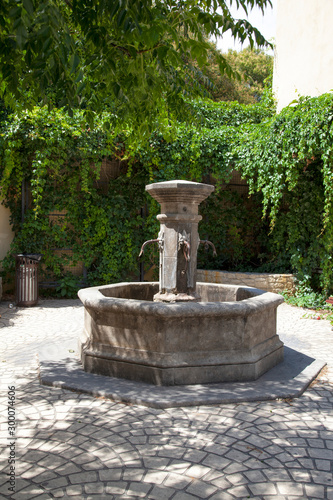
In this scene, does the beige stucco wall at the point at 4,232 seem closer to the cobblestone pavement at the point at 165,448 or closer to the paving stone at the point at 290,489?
the cobblestone pavement at the point at 165,448

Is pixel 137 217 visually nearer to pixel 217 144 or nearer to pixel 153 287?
pixel 217 144

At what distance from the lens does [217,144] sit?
1001 cm

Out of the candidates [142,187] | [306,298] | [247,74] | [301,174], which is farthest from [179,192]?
[247,74]

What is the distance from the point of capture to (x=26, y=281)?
8.29 metres

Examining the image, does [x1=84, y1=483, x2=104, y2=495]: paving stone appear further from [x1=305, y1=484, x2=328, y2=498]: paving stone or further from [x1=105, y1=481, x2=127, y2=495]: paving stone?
[x1=305, y1=484, x2=328, y2=498]: paving stone

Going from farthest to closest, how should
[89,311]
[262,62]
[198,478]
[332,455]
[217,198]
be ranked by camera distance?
[262,62] < [217,198] < [89,311] < [332,455] < [198,478]

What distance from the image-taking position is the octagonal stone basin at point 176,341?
156 inches

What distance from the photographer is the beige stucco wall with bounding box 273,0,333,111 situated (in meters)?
9.19

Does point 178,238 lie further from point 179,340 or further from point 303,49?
point 303,49

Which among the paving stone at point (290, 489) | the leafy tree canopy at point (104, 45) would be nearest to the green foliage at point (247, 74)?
the leafy tree canopy at point (104, 45)

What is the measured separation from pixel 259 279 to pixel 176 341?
229 inches

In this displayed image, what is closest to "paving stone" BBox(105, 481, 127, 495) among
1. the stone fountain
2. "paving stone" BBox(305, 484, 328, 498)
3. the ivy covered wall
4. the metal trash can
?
"paving stone" BBox(305, 484, 328, 498)

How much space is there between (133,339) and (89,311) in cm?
65

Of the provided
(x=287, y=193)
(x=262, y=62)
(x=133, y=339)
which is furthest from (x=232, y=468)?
(x=262, y=62)
